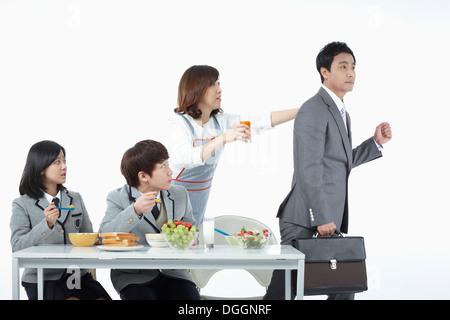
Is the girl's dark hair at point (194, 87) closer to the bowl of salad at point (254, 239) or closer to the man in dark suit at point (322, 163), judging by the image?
the man in dark suit at point (322, 163)

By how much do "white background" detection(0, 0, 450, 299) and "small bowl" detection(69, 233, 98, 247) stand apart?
3.45 metres

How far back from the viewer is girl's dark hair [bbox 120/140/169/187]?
116 inches

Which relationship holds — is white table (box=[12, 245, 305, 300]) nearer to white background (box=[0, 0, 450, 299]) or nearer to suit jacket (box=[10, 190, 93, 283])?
suit jacket (box=[10, 190, 93, 283])

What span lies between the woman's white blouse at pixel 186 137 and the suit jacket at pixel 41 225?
576 millimetres

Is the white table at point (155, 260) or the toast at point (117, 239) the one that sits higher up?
the toast at point (117, 239)

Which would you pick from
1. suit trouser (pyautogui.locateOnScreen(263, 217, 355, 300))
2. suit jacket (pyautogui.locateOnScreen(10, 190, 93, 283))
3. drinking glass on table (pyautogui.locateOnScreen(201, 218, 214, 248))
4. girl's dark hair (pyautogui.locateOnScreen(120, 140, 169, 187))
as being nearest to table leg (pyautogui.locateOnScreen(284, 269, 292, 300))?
suit trouser (pyautogui.locateOnScreen(263, 217, 355, 300))

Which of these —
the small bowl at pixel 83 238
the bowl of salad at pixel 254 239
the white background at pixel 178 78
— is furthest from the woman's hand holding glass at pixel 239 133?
the white background at pixel 178 78

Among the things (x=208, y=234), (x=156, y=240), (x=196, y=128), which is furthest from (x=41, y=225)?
(x=196, y=128)

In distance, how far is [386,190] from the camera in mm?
7055

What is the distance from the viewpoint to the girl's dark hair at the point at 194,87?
3.37 metres

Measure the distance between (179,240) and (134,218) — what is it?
0.91 ft

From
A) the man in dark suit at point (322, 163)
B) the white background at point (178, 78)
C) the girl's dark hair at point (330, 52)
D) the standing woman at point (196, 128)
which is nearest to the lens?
the man in dark suit at point (322, 163)

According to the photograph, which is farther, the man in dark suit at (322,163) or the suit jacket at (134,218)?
the man in dark suit at (322,163)
